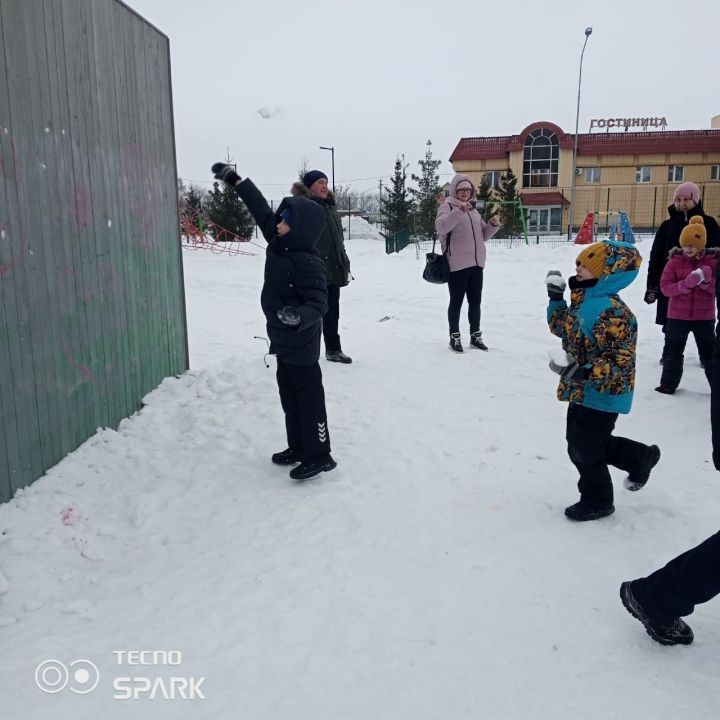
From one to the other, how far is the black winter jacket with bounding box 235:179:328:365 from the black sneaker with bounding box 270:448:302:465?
0.65 meters

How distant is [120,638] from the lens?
2635 mm

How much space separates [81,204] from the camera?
4.30 m

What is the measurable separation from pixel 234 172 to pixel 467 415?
8.78 ft

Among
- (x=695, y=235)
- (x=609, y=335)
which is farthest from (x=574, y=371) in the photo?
(x=695, y=235)

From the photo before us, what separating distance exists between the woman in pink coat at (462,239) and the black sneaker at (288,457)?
3.30m

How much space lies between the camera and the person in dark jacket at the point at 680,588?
2.29 meters

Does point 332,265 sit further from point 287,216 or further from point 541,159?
point 541,159

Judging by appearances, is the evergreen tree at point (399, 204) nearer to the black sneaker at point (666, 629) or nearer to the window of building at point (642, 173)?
the window of building at point (642, 173)

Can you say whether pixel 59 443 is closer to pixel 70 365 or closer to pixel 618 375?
pixel 70 365

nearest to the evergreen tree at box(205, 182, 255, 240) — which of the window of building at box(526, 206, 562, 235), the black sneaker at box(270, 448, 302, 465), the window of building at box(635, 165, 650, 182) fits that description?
the window of building at box(526, 206, 562, 235)

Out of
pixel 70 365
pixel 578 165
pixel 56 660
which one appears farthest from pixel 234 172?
pixel 578 165

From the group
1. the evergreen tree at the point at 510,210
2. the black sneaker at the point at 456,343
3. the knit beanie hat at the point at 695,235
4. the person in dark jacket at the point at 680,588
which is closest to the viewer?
the person in dark jacket at the point at 680,588

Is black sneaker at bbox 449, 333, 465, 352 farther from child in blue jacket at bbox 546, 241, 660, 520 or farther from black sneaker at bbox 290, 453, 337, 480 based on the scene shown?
child in blue jacket at bbox 546, 241, 660, 520

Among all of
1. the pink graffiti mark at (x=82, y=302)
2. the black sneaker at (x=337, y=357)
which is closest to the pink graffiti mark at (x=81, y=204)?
the pink graffiti mark at (x=82, y=302)
